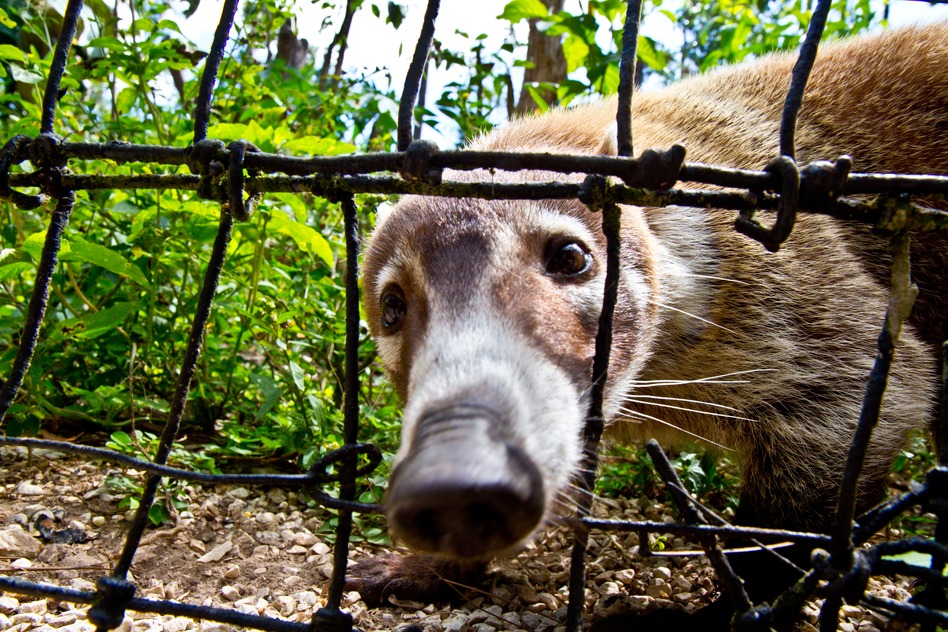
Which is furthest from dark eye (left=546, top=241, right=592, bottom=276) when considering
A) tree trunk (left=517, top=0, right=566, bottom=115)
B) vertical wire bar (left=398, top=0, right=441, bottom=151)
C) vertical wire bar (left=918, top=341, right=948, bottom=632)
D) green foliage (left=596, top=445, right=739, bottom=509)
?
tree trunk (left=517, top=0, right=566, bottom=115)

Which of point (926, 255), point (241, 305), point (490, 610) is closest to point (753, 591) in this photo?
point (490, 610)

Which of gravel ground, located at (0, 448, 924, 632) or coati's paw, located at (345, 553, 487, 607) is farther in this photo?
coati's paw, located at (345, 553, 487, 607)

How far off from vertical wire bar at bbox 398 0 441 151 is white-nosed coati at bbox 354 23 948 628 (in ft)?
1.71

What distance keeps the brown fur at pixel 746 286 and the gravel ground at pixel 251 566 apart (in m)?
0.45

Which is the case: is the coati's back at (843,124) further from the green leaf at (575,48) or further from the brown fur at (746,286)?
the green leaf at (575,48)

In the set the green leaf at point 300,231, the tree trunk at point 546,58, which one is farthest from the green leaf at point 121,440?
the tree trunk at point 546,58

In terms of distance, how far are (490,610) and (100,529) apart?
1.36 m

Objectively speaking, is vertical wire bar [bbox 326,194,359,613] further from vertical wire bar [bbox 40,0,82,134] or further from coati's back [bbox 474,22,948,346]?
coati's back [bbox 474,22,948,346]

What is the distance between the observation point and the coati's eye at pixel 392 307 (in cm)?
218

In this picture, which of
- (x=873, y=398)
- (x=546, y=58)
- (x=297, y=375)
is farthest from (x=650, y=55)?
(x=873, y=398)

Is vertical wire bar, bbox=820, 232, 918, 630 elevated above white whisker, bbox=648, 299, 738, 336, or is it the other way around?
white whisker, bbox=648, 299, 738, 336

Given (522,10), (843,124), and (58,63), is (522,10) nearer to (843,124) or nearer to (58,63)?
(843,124)

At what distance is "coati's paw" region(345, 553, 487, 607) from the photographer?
2.30 m

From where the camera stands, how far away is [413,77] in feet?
4.42
